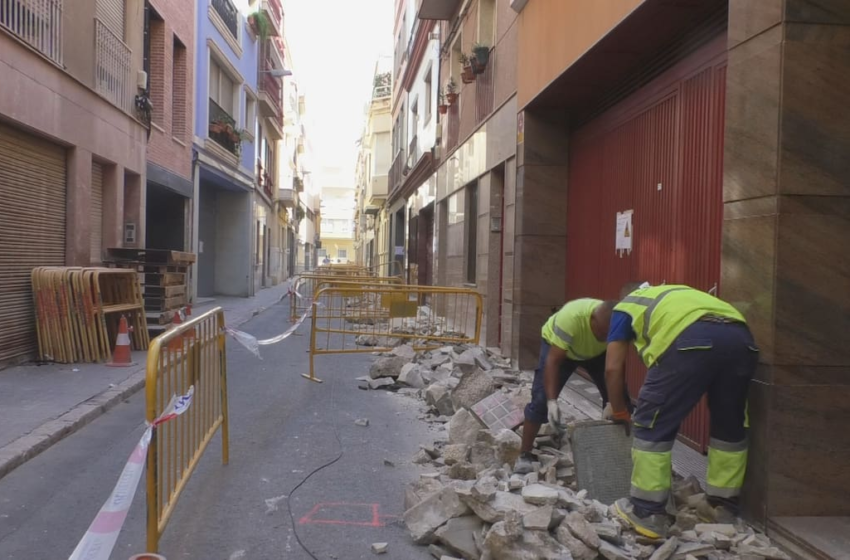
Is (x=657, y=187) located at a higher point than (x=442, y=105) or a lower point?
lower

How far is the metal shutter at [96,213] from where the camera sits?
37.1 feet

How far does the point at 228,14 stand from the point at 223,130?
3473mm

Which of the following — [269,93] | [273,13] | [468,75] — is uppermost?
[273,13]

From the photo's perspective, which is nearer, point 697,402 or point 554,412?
point 697,402

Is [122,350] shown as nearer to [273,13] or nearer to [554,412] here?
[554,412]

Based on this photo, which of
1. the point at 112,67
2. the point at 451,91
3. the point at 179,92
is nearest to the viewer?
the point at 112,67

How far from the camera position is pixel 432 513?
3986 mm

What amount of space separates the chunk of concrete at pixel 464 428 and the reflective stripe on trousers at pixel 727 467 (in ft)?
6.16

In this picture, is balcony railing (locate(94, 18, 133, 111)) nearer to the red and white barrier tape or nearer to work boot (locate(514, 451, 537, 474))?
work boot (locate(514, 451, 537, 474))

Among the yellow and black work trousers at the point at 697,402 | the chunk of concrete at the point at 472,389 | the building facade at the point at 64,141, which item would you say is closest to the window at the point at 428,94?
the building facade at the point at 64,141

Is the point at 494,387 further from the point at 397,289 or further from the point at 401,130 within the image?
the point at 401,130

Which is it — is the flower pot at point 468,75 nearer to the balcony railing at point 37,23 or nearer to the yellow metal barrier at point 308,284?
the yellow metal barrier at point 308,284

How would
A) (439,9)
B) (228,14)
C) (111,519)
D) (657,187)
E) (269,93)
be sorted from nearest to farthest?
(111,519)
(657,187)
(439,9)
(228,14)
(269,93)

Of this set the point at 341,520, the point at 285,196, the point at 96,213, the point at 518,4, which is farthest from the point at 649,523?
the point at 285,196
